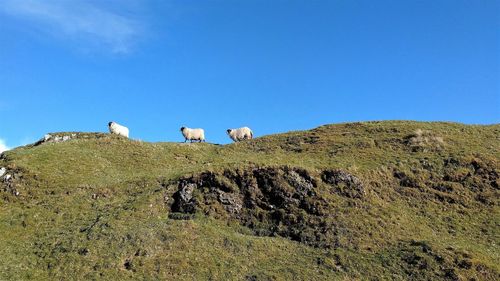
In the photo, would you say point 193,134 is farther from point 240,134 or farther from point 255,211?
point 255,211

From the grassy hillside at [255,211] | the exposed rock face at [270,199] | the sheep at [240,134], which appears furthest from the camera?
the sheep at [240,134]

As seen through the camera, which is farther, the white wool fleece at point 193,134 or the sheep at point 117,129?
the white wool fleece at point 193,134

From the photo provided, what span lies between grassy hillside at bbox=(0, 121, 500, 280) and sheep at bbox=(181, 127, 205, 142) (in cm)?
760

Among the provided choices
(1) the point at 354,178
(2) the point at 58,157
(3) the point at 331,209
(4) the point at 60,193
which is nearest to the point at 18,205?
(4) the point at 60,193

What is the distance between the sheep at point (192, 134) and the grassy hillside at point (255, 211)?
7601mm

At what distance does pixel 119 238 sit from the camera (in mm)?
30250

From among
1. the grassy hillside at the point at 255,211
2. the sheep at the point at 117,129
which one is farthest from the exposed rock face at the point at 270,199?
the sheep at the point at 117,129

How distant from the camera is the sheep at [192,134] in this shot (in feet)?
192

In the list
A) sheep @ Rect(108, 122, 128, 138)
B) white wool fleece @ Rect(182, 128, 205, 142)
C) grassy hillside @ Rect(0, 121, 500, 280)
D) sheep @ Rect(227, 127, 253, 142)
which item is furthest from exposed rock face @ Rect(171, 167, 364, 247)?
sheep @ Rect(227, 127, 253, 142)

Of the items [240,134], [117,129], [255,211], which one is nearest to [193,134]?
[240,134]

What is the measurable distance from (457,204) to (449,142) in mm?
12252

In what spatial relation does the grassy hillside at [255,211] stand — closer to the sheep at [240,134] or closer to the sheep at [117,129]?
the sheep at [117,129]

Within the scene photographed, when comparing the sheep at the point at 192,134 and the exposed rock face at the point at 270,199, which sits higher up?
the sheep at the point at 192,134

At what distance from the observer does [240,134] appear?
206 feet
